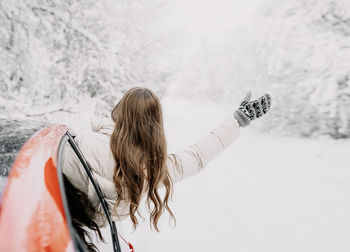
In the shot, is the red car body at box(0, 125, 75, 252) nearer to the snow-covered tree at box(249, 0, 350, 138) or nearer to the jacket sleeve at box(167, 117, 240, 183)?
the jacket sleeve at box(167, 117, 240, 183)

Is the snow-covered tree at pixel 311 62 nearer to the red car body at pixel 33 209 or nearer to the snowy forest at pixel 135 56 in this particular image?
→ the snowy forest at pixel 135 56

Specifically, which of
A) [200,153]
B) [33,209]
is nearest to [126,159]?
[200,153]

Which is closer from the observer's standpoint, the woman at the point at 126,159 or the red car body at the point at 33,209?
the red car body at the point at 33,209

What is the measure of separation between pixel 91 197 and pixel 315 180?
5.18 metres

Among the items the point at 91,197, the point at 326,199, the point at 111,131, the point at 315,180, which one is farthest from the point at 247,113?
the point at 315,180

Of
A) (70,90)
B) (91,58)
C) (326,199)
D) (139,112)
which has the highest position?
(91,58)

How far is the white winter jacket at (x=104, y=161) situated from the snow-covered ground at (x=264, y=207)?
0.35 m

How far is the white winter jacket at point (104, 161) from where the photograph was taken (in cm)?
153

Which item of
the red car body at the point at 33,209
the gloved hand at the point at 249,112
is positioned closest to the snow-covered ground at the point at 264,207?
the red car body at the point at 33,209

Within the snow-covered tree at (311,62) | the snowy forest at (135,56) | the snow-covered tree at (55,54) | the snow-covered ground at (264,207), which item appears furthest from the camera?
the snow-covered tree at (311,62)

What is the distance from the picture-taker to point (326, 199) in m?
4.50

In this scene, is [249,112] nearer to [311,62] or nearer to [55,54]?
[55,54]

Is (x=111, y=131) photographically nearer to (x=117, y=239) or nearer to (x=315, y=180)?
(x=117, y=239)

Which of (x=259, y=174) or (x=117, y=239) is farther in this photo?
(x=259, y=174)
